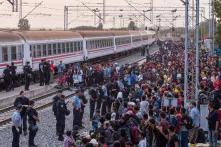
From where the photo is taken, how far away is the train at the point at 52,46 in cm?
3190

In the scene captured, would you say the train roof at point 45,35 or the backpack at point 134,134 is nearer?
the backpack at point 134,134

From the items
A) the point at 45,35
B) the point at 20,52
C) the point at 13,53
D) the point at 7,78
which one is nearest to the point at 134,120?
the point at 7,78

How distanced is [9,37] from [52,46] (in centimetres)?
810

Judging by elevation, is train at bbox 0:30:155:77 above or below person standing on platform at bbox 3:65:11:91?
above

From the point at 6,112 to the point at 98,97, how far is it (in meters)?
4.39

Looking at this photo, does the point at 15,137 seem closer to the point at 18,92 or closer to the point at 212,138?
the point at 212,138

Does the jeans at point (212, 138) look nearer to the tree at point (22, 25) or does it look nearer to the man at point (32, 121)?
the man at point (32, 121)

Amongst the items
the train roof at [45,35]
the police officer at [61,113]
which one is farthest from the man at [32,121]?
the train roof at [45,35]

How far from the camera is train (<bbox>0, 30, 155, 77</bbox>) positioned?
105 ft

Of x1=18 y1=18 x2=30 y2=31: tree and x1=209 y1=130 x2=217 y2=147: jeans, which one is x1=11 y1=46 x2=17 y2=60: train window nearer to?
x1=18 y1=18 x2=30 y2=31: tree

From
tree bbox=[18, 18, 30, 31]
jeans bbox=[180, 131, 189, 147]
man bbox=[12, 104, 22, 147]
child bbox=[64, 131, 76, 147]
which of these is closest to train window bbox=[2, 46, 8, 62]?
man bbox=[12, 104, 22, 147]

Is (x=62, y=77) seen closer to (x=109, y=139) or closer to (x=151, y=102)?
(x=151, y=102)

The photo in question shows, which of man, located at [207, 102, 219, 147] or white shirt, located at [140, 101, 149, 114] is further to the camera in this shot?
white shirt, located at [140, 101, 149, 114]

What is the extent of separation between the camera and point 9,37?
105 ft
